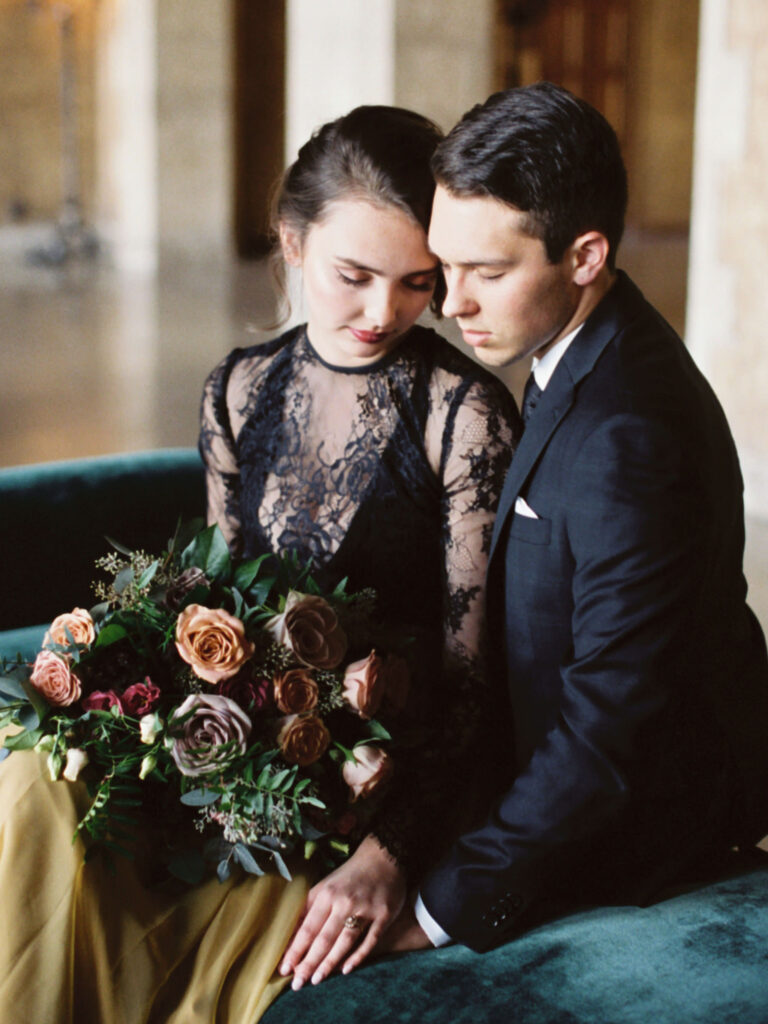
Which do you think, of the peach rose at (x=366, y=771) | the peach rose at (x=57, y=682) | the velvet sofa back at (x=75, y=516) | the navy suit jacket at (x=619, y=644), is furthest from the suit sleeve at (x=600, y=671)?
the velvet sofa back at (x=75, y=516)

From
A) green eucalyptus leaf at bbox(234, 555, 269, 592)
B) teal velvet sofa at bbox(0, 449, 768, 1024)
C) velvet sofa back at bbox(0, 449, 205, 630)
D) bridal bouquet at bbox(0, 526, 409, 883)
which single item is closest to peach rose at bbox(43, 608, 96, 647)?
bridal bouquet at bbox(0, 526, 409, 883)

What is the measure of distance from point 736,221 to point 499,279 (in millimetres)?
4818

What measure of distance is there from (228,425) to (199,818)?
96 centimetres

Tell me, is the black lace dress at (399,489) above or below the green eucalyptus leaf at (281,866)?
above

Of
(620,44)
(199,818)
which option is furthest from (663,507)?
(620,44)

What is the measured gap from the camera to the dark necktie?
1.98 metres

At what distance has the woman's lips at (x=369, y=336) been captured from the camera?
2.20 metres

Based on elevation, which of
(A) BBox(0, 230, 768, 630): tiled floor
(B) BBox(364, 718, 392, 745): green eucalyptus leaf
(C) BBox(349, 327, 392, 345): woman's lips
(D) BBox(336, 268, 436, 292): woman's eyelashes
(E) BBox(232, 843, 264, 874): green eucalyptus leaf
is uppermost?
(D) BBox(336, 268, 436, 292): woman's eyelashes

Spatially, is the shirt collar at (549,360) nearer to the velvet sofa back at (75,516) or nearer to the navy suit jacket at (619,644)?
the navy suit jacket at (619,644)

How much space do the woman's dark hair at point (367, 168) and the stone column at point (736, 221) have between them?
13.8ft

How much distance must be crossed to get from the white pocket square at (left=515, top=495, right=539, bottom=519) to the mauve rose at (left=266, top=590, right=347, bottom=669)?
32 cm

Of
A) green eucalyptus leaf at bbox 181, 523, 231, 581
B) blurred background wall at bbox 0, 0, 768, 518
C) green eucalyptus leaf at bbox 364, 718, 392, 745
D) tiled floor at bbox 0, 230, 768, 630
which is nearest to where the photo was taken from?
green eucalyptus leaf at bbox 364, 718, 392, 745

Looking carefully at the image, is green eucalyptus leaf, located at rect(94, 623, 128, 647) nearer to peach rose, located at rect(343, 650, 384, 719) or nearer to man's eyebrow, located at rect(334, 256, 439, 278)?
peach rose, located at rect(343, 650, 384, 719)

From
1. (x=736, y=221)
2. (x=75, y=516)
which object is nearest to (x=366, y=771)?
(x=75, y=516)
